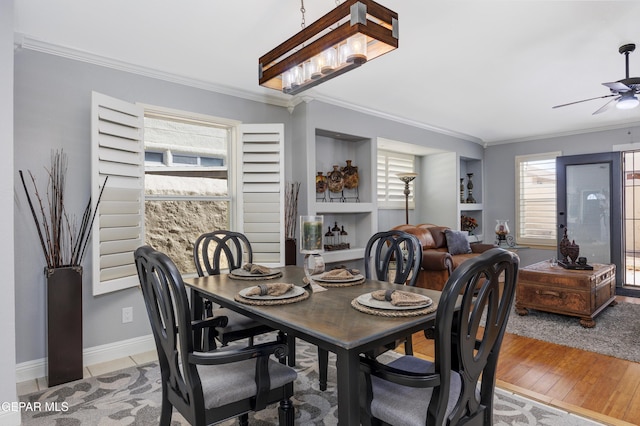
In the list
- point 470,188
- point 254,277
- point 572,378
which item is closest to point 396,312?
point 254,277

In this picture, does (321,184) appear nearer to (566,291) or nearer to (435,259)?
(435,259)

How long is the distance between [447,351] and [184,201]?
122 inches

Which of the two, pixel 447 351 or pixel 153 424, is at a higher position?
pixel 447 351

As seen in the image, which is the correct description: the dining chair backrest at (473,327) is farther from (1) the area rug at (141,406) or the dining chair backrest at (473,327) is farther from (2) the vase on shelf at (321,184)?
(2) the vase on shelf at (321,184)

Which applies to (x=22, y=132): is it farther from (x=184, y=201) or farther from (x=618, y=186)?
(x=618, y=186)

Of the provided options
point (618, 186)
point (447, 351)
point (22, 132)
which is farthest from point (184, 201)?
point (618, 186)

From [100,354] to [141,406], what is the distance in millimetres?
1019

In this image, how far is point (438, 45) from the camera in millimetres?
2895

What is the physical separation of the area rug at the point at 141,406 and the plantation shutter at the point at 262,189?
1.45m

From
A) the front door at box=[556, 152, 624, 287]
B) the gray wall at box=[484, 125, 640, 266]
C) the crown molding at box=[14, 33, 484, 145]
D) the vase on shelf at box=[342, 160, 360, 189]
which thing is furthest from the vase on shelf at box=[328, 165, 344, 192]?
the gray wall at box=[484, 125, 640, 266]

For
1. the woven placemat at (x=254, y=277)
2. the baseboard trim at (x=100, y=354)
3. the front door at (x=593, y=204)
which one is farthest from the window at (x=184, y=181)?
the front door at (x=593, y=204)

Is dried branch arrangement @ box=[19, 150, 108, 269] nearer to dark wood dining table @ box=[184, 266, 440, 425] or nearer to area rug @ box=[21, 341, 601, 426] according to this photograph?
area rug @ box=[21, 341, 601, 426]

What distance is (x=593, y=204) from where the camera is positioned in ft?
19.0

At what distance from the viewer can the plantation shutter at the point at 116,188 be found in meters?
2.83
